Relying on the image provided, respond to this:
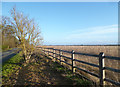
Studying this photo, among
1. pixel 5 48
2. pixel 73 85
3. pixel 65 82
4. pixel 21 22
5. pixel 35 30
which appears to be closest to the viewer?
pixel 73 85

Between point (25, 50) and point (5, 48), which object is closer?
point (25, 50)

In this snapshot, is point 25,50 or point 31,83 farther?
point 25,50

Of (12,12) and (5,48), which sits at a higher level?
(12,12)

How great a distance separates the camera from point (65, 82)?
6316mm

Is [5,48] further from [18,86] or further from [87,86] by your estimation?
[87,86]

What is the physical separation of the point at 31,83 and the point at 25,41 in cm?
618

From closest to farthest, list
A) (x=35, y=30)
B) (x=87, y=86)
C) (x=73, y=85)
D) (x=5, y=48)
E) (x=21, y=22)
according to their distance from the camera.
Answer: (x=87, y=86), (x=73, y=85), (x=21, y=22), (x=35, y=30), (x=5, y=48)

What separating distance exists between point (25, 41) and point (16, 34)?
112cm

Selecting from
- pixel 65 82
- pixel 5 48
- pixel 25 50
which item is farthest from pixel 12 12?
pixel 5 48

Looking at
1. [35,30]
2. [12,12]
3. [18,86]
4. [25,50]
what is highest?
[12,12]

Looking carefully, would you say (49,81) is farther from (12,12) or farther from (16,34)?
(12,12)

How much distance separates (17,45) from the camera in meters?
11.9

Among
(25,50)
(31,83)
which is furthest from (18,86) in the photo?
(25,50)

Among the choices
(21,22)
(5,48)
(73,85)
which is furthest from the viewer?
(5,48)
